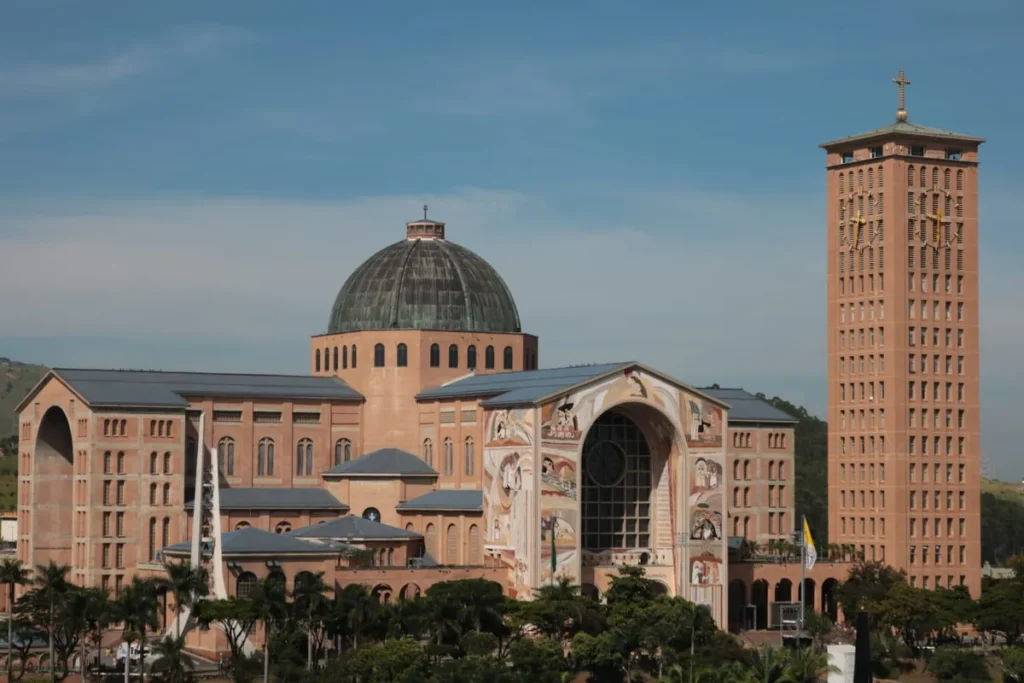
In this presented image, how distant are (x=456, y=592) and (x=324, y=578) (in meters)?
9.03

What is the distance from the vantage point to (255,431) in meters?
114

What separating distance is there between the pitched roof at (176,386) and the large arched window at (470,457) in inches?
330

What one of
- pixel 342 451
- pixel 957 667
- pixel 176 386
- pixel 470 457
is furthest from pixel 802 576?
pixel 176 386

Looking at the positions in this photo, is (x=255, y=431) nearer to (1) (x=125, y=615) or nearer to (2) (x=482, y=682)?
(1) (x=125, y=615)

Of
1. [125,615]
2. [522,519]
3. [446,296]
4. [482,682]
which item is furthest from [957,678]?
[446,296]

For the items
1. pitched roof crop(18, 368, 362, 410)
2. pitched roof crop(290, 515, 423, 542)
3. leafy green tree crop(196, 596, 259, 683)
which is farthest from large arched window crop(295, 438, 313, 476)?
leafy green tree crop(196, 596, 259, 683)

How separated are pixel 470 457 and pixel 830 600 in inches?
853

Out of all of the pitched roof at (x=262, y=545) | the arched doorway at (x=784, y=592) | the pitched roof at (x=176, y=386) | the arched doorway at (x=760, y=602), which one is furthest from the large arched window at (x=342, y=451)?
the arched doorway at (x=784, y=592)

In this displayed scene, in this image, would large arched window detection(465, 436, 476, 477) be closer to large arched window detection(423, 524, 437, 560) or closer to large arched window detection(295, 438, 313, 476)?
large arched window detection(423, 524, 437, 560)

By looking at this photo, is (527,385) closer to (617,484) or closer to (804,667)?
(617,484)

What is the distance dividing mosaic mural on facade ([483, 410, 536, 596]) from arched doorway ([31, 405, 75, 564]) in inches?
902

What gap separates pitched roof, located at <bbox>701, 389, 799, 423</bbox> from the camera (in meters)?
123

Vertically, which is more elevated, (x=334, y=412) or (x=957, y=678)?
(x=334, y=412)

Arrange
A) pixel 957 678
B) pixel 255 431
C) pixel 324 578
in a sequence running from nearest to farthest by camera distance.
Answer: pixel 957 678, pixel 324 578, pixel 255 431
